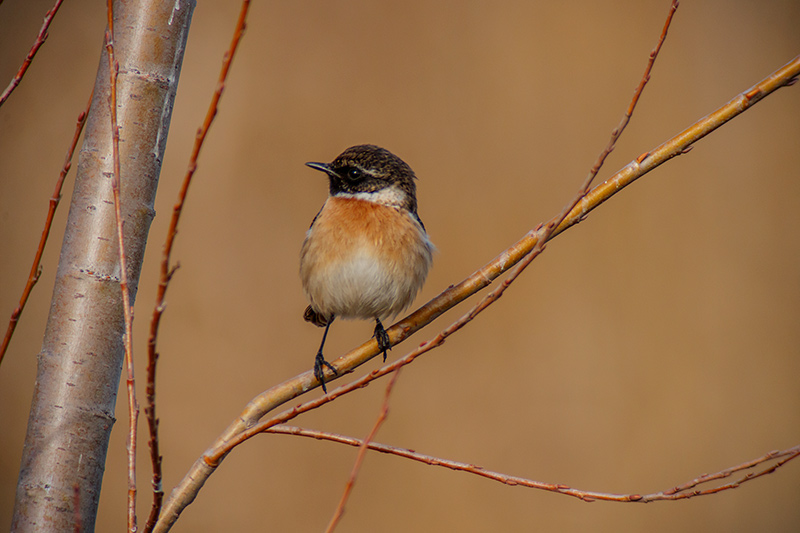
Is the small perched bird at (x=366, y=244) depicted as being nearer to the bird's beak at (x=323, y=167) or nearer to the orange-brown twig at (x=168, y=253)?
the bird's beak at (x=323, y=167)

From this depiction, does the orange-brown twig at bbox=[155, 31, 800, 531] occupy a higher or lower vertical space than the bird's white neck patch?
lower

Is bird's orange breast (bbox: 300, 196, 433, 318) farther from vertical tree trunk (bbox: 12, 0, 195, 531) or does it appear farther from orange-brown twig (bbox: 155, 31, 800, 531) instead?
vertical tree trunk (bbox: 12, 0, 195, 531)

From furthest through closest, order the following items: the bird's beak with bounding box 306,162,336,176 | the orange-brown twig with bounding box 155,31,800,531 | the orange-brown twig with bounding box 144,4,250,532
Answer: the bird's beak with bounding box 306,162,336,176 → the orange-brown twig with bounding box 155,31,800,531 → the orange-brown twig with bounding box 144,4,250,532

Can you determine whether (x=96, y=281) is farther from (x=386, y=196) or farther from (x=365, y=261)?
(x=386, y=196)

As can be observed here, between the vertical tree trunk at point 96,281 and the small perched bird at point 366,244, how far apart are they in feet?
2.37

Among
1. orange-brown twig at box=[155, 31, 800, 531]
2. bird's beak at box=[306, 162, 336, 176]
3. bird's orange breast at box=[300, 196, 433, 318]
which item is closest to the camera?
orange-brown twig at box=[155, 31, 800, 531]

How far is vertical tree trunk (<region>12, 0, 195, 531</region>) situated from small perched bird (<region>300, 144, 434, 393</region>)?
72 centimetres

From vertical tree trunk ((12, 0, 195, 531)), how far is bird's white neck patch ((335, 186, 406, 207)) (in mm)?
814

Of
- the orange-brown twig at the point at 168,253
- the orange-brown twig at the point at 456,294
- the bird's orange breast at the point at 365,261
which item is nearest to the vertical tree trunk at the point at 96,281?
the orange-brown twig at the point at 456,294

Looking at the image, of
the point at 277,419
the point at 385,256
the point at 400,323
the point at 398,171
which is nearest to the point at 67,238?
the point at 277,419

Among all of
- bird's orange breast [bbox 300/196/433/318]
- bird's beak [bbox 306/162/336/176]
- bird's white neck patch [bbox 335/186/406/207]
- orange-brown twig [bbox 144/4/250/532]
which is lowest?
orange-brown twig [bbox 144/4/250/532]

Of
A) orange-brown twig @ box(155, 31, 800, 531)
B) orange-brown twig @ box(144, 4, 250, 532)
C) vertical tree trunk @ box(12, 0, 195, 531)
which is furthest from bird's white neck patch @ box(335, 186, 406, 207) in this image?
orange-brown twig @ box(144, 4, 250, 532)

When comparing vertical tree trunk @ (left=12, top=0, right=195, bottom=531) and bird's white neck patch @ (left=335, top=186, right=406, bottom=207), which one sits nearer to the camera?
vertical tree trunk @ (left=12, top=0, right=195, bottom=531)

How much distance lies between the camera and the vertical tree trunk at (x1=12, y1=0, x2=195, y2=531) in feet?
3.30
